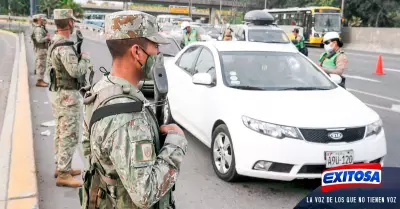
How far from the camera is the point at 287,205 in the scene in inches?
171

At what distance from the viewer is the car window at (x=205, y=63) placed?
5731 millimetres

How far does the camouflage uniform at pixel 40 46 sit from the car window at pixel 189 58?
17.1ft

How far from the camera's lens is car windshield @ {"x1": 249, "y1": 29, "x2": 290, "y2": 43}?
→ 51.0ft

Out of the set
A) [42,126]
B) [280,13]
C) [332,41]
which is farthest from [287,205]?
[280,13]

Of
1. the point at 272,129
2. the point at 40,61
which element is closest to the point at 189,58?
the point at 272,129

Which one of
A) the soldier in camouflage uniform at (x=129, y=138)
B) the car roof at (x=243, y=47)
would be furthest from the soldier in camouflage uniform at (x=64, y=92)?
the soldier in camouflage uniform at (x=129, y=138)

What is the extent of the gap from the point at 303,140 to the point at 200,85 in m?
1.77

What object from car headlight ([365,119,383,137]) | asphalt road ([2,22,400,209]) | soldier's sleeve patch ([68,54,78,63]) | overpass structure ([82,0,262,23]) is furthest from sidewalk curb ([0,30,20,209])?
overpass structure ([82,0,262,23])

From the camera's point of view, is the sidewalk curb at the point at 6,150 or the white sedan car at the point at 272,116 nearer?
the sidewalk curb at the point at 6,150

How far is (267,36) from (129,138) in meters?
14.4

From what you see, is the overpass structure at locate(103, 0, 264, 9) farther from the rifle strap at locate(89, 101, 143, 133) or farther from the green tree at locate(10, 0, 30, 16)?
the rifle strap at locate(89, 101, 143, 133)

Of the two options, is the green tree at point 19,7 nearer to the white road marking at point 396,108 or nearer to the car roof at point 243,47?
the white road marking at point 396,108

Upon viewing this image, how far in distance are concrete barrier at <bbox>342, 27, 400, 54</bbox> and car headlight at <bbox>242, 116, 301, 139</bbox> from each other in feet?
85.6

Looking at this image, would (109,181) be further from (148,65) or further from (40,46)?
(40,46)
